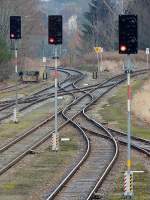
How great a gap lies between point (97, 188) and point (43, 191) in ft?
5.18

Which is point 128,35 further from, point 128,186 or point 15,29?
point 15,29

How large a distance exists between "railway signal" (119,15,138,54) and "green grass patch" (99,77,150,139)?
13.7 m

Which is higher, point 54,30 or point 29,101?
point 54,30

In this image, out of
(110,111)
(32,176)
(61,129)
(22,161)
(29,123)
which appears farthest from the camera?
(110,111)

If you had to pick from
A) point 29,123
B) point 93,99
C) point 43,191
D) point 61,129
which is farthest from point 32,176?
point 93,99

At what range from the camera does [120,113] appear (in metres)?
43.3

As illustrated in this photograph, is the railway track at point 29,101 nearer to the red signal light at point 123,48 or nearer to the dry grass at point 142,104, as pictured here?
the dry grass at point 142,104

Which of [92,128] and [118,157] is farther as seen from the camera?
[92,128]

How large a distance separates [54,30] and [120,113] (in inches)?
591

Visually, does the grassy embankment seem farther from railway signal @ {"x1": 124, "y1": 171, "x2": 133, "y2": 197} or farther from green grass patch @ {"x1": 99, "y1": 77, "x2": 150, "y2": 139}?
railway signal @ {"x1": 124, "y1": 171, "x2": 133, "y2": 197}

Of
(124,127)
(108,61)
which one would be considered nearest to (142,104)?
(124,127)

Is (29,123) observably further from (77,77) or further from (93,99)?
(77,77)

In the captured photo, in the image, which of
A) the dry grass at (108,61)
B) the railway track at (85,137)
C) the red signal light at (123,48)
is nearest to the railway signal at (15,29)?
the railway track at (85,137)

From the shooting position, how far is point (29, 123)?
128 ft
